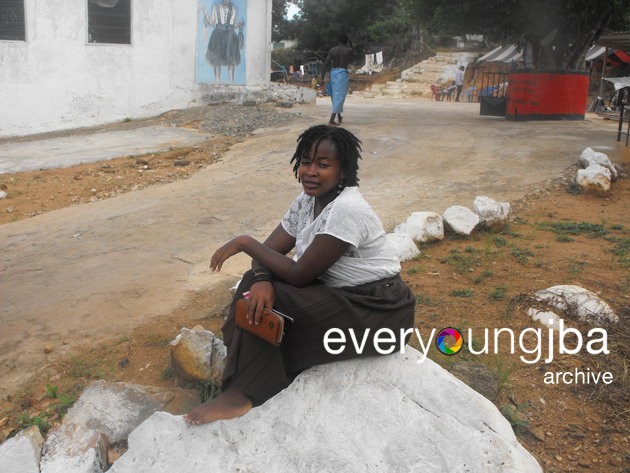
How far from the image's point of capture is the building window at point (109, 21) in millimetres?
12742

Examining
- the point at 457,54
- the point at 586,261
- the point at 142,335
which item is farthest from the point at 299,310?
the point at 457,54

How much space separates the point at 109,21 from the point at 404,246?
1067cm

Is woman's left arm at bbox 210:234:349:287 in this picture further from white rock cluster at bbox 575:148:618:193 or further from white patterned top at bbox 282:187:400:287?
white rock cluster at bbox 575:148:618:193

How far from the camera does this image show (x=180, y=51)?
1391 cm

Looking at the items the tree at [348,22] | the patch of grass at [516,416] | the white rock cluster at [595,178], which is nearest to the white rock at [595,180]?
Answer: the white rock cluster at [595,178]

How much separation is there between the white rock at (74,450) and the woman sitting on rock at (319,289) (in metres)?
0.41

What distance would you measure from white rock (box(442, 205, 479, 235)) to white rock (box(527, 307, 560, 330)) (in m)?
1.63

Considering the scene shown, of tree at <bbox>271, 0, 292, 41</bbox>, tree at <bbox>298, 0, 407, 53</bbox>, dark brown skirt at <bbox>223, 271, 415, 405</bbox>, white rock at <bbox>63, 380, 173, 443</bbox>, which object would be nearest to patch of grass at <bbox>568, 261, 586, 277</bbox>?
dark brown skirt at <bbox>223, 271, 415, 405</bbox>

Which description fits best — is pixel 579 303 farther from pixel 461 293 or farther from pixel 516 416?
pixel 516 416

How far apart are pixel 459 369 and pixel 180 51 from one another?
12.5 m

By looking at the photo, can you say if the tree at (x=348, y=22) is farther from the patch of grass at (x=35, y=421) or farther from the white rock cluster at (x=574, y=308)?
the patch of grass at (x=35, y=421)

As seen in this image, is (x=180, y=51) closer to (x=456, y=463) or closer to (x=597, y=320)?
(x=597, y=320)

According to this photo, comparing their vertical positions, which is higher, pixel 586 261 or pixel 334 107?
→ pixel 334 107

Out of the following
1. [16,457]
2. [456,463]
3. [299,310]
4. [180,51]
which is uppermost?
[180,51]
